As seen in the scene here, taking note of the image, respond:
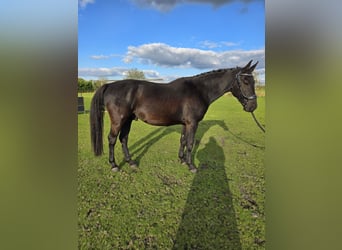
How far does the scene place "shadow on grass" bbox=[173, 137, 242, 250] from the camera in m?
1.37

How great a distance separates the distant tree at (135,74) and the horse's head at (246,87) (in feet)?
2.47

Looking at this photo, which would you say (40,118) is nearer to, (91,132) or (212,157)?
(91,132)

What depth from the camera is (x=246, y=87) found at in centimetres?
165

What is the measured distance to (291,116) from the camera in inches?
36.2

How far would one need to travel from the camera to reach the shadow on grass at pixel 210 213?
1.37 metres

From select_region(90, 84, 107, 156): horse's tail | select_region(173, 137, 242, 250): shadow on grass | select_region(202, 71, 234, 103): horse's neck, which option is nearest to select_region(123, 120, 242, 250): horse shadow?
select_region(173, 137, 242, 250): shadow on grass

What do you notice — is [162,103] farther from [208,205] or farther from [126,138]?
[208,205]

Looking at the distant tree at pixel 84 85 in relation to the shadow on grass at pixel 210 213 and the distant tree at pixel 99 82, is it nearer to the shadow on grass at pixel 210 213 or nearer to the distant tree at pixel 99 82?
the distant tree at pixel 99 82

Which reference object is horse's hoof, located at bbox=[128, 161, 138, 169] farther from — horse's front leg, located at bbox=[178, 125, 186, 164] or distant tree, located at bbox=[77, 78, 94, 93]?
distant tree, located at bbox=[77, 78, 94, 93]

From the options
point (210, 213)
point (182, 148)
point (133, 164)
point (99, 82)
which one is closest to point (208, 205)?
point (210, 213)

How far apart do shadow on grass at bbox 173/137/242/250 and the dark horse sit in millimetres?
215

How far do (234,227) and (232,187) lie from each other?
0.30 metres

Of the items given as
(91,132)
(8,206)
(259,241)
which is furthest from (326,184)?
(91,132)

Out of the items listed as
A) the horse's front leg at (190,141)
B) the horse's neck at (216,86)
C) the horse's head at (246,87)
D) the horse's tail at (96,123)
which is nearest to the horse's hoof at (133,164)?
the horse's tail at (96,123)
